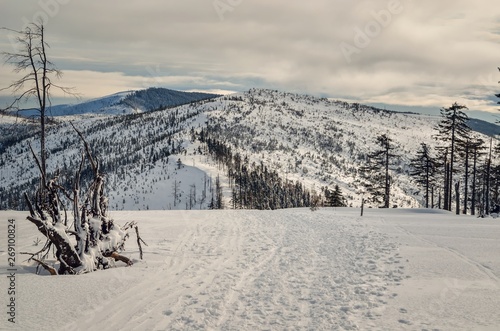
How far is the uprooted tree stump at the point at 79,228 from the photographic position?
30.7 feet

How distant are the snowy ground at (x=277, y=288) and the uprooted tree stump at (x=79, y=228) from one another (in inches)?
25.4

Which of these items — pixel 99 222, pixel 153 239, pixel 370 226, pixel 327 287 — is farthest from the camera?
pixel 370 226

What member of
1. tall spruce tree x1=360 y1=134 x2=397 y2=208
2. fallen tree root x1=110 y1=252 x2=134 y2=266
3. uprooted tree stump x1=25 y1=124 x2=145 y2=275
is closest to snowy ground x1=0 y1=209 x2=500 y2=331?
fallen tree root x1=110 y1=252 x2=134 y2=266

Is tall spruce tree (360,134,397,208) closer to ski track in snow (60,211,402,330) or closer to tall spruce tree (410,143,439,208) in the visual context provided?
tall spruce tree (410,143,439,208)

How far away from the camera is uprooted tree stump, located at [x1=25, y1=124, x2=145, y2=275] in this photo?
9367 millimetres

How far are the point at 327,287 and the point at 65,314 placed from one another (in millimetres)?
6081

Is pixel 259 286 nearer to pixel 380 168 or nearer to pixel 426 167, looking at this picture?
pixel 426 167

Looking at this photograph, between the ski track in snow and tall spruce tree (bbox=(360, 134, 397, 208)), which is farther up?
tall spruce tree (bbox=(360, 134, 397, 208))

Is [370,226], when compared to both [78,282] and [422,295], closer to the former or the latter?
[422,295]

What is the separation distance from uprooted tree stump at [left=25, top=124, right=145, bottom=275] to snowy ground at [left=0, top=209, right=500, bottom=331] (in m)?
0.64

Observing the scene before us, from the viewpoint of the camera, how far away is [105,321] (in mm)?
6504

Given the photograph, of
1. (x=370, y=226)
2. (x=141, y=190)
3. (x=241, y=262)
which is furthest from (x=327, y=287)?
(x=141, y=190)

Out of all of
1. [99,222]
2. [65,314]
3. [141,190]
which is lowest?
[141,190]

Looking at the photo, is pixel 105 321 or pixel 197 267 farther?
pixel 197 267
